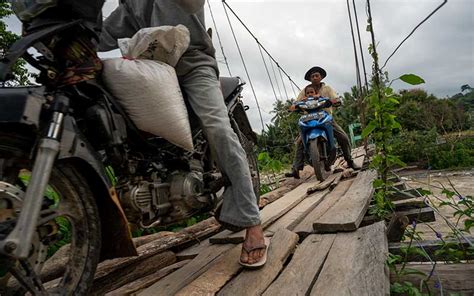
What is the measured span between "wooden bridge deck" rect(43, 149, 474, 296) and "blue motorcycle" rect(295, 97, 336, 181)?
2.05 meters

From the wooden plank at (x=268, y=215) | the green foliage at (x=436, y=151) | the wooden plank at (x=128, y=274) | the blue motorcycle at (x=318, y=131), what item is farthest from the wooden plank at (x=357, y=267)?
the green foliage at (x=436, y=151)

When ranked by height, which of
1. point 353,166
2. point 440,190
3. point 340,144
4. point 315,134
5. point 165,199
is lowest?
point 440,190

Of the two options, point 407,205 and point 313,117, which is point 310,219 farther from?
point 313,117

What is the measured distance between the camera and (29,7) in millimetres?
1182

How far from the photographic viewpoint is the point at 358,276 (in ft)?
4.25

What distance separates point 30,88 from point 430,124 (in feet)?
53.6

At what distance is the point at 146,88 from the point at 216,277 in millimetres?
844

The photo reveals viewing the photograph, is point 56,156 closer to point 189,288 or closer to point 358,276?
point 189,288

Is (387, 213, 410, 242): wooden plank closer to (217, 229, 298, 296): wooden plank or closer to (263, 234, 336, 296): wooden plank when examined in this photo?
(263, 234, 336, 296): wooden plank

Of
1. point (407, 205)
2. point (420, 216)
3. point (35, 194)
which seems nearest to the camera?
point (35, 194)

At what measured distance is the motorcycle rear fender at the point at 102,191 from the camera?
1.21m

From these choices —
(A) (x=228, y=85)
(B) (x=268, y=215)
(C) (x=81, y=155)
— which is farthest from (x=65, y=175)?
(B) (x=268, y=215)

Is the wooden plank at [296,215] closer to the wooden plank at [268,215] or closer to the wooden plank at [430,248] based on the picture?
the wooden plank at [268,215]

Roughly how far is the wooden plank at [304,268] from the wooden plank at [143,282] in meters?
0.62
